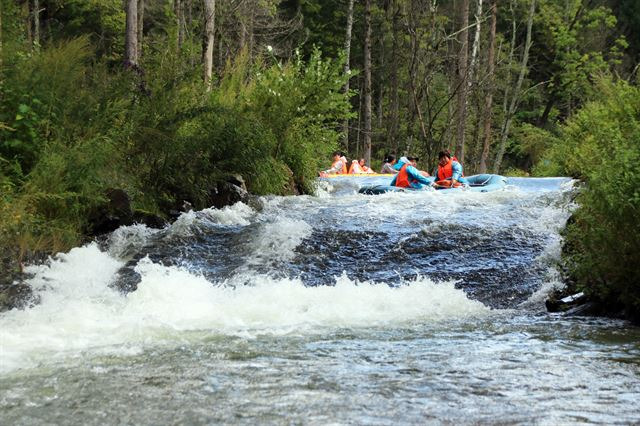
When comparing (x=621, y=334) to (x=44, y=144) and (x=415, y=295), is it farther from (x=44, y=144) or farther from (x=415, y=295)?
(x=44, y=144)

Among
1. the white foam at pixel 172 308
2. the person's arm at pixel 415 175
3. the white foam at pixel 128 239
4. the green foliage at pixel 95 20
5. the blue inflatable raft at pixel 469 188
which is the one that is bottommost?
the white foam at pixel 172 308

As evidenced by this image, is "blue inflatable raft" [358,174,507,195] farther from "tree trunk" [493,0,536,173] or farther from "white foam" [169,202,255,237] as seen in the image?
"tree trunk" [493,0,536,173]

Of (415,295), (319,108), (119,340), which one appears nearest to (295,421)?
(119,340)

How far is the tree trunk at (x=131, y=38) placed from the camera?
46.7 feet

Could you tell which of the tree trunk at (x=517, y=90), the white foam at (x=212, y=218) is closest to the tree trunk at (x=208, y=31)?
the white foam at (x=212, y=218)

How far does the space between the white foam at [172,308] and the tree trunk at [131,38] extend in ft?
23.0

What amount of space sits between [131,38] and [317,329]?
33.5 ft

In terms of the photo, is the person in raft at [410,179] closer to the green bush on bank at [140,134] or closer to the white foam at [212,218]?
the green bush on bank at [140,134]

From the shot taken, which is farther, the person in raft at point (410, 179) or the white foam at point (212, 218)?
the person in raft at point (410, 179)

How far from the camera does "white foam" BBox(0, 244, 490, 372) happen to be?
5289 millimetres

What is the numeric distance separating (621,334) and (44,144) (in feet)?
Result: 20.6

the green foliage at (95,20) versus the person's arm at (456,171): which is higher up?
the green foliage at (95,20)

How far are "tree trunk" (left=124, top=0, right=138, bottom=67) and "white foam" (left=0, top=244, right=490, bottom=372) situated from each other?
700 centimetres

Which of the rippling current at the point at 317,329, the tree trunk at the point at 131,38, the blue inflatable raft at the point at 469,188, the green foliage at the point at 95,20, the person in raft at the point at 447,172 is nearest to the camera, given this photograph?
the rippling current at the point at 317,329
